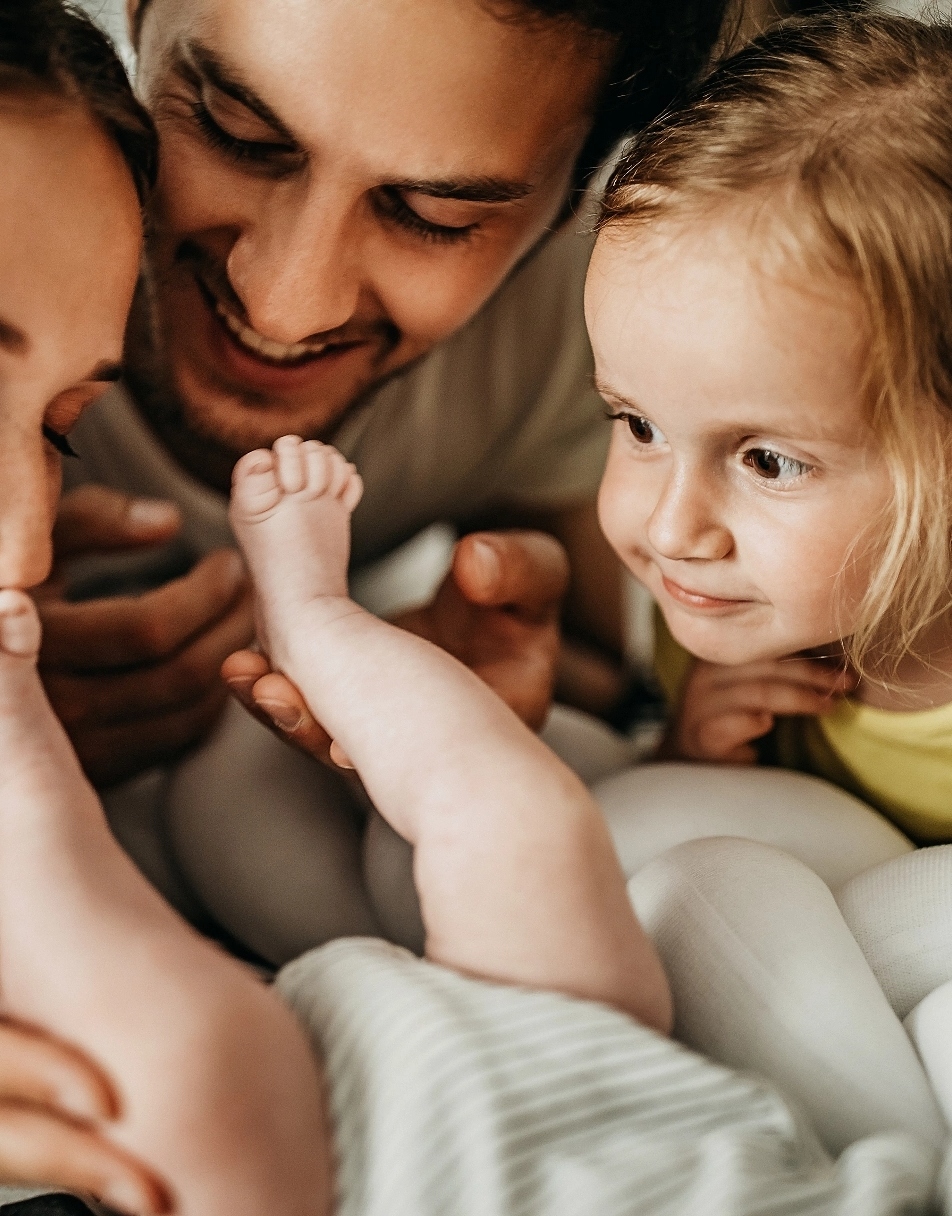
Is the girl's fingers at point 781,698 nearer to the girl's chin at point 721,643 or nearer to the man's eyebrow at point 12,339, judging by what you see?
the girl's chin at point 721,643

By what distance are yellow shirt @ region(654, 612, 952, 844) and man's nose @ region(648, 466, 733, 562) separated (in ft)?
0.73

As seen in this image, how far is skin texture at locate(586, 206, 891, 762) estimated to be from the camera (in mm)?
581

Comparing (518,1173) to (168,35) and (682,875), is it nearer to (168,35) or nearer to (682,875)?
(682,875)

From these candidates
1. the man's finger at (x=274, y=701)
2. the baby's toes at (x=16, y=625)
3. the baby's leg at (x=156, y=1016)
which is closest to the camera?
the baby's leg at (x=156, y=1016)

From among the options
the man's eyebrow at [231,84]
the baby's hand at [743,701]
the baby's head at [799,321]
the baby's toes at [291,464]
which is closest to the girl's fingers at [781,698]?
the baby's hand at [743,701]

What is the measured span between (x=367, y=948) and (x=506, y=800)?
10 cm

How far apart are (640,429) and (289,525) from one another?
0.75 feet

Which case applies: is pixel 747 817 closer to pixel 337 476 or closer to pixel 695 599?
pixel 695 599

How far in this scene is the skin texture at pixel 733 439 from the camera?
581 mm

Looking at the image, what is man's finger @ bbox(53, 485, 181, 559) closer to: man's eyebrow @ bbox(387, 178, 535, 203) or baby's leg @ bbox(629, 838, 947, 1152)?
man's eyebrow @ bbox(387, 178, 535, 203)

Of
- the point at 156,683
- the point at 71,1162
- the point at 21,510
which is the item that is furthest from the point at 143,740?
the point at 71,1162

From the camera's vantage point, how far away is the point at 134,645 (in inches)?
30.3

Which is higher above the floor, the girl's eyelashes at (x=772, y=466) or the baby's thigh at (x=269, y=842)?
the girl's eyelashes at (x=772, y=466)

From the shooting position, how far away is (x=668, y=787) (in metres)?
0.73
